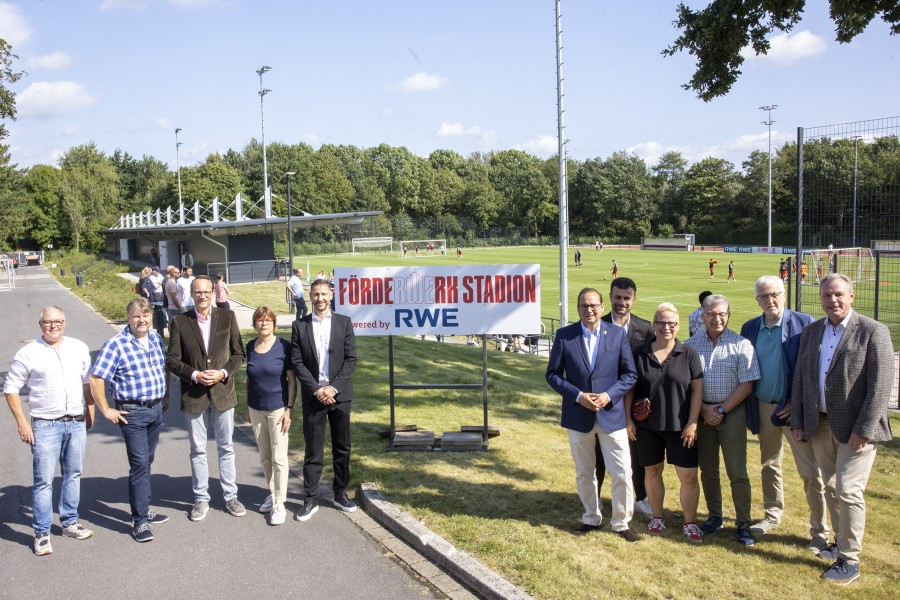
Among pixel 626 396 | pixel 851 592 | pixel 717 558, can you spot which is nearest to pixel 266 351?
pixel 626 396

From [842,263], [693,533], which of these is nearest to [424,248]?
[842,263]

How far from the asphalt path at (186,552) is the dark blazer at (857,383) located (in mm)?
2930

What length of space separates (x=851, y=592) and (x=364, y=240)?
77188mm

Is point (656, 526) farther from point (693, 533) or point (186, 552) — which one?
point (186, 552)

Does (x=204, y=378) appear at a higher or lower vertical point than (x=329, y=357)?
lower

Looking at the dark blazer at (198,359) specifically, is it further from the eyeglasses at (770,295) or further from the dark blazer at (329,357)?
the eyeglasses at (770,295)

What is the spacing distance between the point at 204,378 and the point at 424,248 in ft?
264

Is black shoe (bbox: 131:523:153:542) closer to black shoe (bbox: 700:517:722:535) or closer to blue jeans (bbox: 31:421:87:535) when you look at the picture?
blue jeans (bbox: 31:421:87:535)

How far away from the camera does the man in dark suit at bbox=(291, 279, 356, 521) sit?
6023mm

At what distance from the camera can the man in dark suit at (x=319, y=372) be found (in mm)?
6023

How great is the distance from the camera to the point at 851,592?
14.6 feet

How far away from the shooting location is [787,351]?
5262mm

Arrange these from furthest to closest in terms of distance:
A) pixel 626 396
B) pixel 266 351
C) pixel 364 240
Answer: pixel 364 240, pixel 266 351, pixel 626 396

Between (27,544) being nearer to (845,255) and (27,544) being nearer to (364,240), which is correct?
(845,255)
